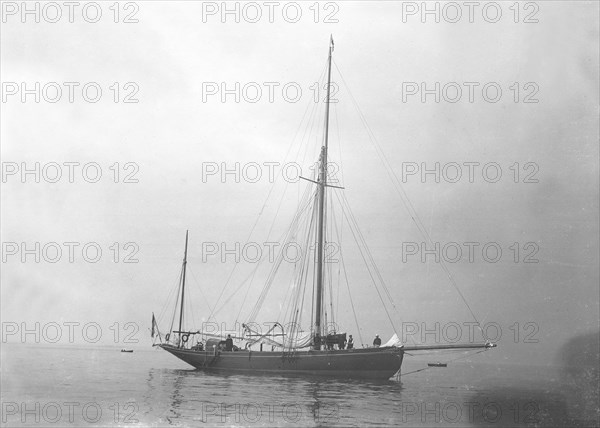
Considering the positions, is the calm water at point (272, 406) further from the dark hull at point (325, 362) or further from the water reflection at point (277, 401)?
the dark hull at point (325, 362)

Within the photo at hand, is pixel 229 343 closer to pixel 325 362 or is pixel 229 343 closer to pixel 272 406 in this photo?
pixel 325 362

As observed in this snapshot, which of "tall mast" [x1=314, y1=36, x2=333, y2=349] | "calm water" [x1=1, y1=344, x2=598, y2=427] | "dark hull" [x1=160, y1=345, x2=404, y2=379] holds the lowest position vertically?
"calm water" [x1=1, y1=344, x2=598, y2=427]

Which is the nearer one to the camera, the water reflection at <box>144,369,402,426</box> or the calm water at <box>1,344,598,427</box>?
the calm water at <box>1,344,598,427</box>

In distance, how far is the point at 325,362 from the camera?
57.6 meters

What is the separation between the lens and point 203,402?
38.8m

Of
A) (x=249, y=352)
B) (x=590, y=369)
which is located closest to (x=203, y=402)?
(x=249, y=352)

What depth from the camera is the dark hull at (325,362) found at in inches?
2201

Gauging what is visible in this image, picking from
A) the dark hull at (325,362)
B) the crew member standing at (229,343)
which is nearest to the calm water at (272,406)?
the dark hull at (325,362)

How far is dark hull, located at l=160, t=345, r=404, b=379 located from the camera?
5591 cm

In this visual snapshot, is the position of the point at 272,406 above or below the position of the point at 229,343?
below

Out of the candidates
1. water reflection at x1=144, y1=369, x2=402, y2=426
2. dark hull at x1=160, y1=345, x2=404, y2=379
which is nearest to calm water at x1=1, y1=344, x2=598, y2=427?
water reflection at x1=144, y1=369, x2=402, y2=426

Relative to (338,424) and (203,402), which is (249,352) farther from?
(338,424)

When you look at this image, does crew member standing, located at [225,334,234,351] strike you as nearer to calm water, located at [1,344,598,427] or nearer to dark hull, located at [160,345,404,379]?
dark hull, located at [160,345,404,379]

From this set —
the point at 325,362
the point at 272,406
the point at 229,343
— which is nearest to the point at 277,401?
the point at 272,406
